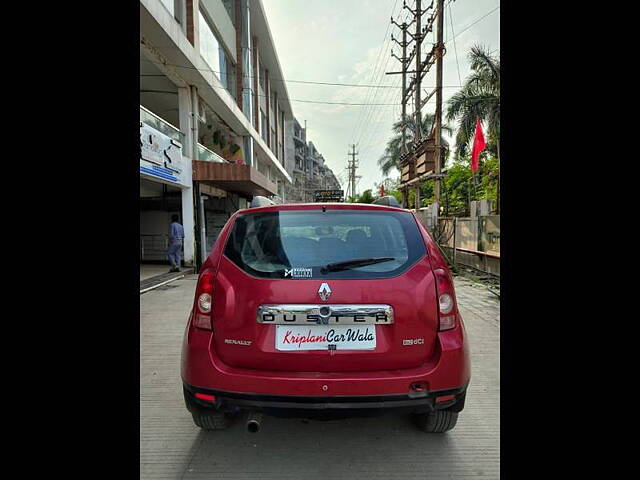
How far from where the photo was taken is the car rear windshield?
6.42 ft

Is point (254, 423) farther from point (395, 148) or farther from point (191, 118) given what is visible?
point (395, 148)

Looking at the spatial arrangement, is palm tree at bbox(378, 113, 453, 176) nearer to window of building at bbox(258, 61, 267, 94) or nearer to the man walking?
window of building at bbox(258, 61, 267, 94)

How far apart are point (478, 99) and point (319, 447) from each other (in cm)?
2114

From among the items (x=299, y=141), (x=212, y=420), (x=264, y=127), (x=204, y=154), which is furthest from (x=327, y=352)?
(x=299, y=141)

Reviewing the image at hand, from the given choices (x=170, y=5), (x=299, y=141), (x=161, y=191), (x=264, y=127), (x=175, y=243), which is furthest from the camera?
(x=299, y=141)

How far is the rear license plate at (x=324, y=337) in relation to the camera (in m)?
1.83

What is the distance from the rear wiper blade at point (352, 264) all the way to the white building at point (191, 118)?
25.5ft

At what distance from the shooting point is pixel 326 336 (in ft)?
6.05

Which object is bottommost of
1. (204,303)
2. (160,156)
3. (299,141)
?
(204,303)

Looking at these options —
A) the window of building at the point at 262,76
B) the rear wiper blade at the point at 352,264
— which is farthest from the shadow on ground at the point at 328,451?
the window of building at the point at 262,76

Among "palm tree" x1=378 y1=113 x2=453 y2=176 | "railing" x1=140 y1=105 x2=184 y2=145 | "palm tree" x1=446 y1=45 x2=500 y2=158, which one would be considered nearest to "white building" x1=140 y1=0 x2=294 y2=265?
"railing" x1=140 y1=105 x2=184 y2=145
